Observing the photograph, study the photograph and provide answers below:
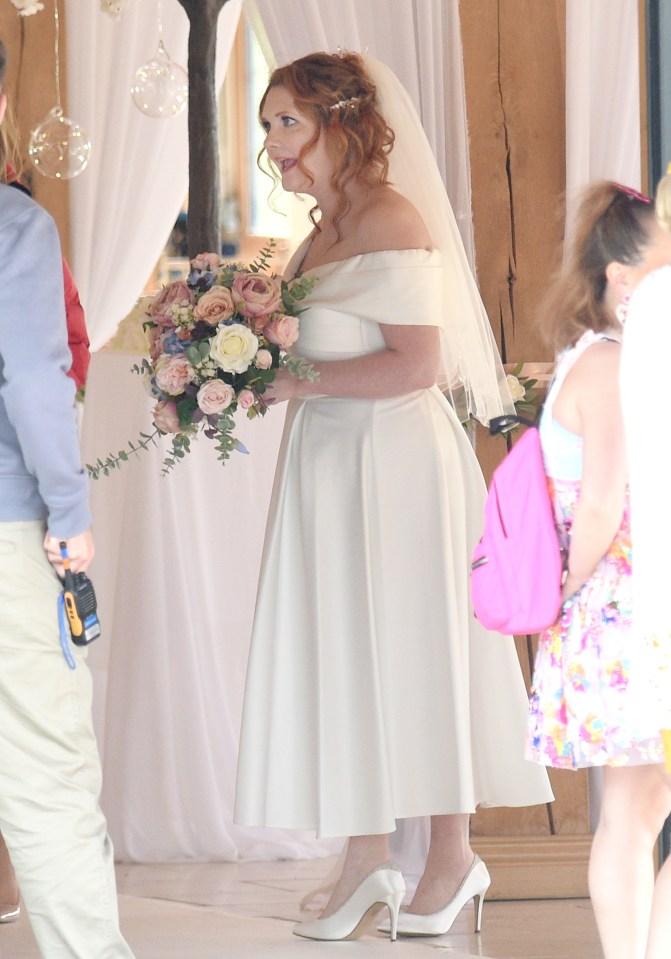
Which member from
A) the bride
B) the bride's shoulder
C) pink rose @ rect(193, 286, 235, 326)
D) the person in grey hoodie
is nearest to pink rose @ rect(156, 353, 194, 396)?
pink rose @ rect(193, 286, 235, 326)

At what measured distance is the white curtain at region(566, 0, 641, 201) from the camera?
13.0 feet

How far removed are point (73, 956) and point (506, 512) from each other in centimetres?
107

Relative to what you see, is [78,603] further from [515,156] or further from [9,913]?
[515,156]

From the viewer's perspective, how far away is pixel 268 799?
3461 mm

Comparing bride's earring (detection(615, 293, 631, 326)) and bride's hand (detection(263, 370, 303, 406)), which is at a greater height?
bride's earring (detection(615, 293, 631, 326))

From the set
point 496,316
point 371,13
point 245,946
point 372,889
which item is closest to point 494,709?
point 372,889

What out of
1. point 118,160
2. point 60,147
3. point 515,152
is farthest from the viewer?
point 118,160

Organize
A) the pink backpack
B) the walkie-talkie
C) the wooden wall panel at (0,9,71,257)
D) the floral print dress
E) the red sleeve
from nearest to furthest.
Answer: the floral print dress
the pink backpack
the walkie-talkie
the red sleeve
the wooden wall panel at (0,9,71,257)

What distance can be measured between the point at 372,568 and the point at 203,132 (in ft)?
6.20

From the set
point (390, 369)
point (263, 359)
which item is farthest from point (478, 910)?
point (263, 359)

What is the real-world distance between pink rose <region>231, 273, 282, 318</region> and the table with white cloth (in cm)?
121

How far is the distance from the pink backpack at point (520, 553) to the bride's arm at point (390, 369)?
3.14ft

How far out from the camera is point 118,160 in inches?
201

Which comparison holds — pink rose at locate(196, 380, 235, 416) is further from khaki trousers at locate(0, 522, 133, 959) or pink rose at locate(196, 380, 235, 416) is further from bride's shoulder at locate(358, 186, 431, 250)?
khaki trousers at locate(0, 522, 133, 959)
